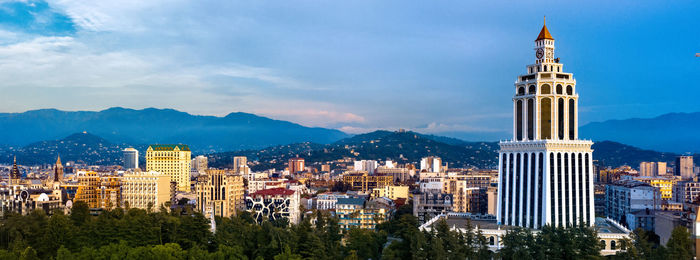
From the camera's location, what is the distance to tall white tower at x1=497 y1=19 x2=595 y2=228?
1635 inches

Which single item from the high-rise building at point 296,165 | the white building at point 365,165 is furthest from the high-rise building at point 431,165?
the high-rise building at point 296,165

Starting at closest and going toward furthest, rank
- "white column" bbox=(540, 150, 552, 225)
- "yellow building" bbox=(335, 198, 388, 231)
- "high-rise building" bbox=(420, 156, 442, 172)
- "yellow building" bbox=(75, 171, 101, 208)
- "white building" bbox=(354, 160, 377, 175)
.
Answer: "white column" bbox=(540, 150, 552, 225) → "yellow building" bbox=(335, 198, 388, 231) → "yellow building" bbox=(75, 171, 101, 208) → "high-rise building" bbox=(420, 156, 442, 172) → "white building" bbox=(354, 160, 377, 175)

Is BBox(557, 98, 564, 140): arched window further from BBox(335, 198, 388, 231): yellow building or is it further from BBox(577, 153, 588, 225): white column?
A: BBox(335, 198, 388, 231): yellow building

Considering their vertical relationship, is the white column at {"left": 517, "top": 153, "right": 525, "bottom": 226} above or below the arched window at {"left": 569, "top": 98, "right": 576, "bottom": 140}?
below

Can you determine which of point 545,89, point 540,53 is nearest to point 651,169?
point 540,53

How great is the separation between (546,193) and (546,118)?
433cm

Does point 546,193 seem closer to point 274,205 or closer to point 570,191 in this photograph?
point 570,191

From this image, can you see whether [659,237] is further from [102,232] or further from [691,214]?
[102,232]

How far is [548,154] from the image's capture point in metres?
41.3

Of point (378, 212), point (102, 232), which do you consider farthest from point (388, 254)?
point (378, 212)

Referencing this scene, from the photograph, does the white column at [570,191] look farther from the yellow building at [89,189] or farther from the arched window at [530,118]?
the yellow building at [89,189]

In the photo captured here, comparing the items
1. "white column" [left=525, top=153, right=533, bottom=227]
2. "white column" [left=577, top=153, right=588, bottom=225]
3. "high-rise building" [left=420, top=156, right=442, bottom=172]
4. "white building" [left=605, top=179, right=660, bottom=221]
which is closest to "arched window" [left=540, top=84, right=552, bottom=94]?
"white column" [left=525, top=153, right=533, bottom=227]

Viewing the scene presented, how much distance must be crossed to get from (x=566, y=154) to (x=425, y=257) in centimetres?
1106

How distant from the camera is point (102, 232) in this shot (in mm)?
42094
